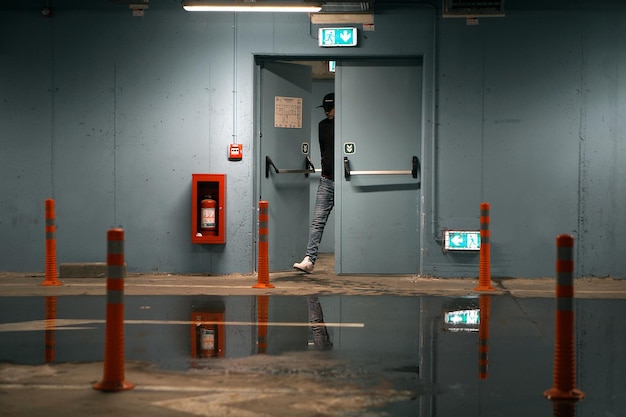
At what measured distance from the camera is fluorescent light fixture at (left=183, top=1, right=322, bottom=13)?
12070mm

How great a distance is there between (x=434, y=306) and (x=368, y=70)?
4.28 metres

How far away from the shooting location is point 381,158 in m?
13.5

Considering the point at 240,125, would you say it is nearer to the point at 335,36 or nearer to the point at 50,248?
the point at 335,36

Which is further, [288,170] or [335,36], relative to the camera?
[288,170]

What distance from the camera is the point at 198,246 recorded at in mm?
13430

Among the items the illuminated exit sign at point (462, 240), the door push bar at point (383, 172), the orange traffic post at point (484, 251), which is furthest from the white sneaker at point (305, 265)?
the orange traffic post at point (484, 251)

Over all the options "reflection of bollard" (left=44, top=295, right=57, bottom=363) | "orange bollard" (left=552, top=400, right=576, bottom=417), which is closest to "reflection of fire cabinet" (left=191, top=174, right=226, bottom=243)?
"reflection of bollard" (left=44, top=295, right=57, bottom=363)

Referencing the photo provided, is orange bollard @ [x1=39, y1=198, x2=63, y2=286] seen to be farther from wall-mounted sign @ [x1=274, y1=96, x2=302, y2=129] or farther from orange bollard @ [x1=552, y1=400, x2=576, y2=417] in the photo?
orange bollard @ [x1=552, y1=400, x2=576, y2=417]

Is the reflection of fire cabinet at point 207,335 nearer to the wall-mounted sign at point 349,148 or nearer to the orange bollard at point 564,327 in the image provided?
the orange bollard at point 564,327

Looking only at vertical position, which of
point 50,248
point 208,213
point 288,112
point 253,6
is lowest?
point 50,248

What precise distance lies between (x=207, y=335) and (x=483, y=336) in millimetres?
2471

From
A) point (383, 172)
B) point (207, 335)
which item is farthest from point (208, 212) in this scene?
point (207, 335)

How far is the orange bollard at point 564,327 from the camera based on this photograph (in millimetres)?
6297

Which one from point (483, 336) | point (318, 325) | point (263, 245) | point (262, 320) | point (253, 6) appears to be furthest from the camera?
point (253, 6)
